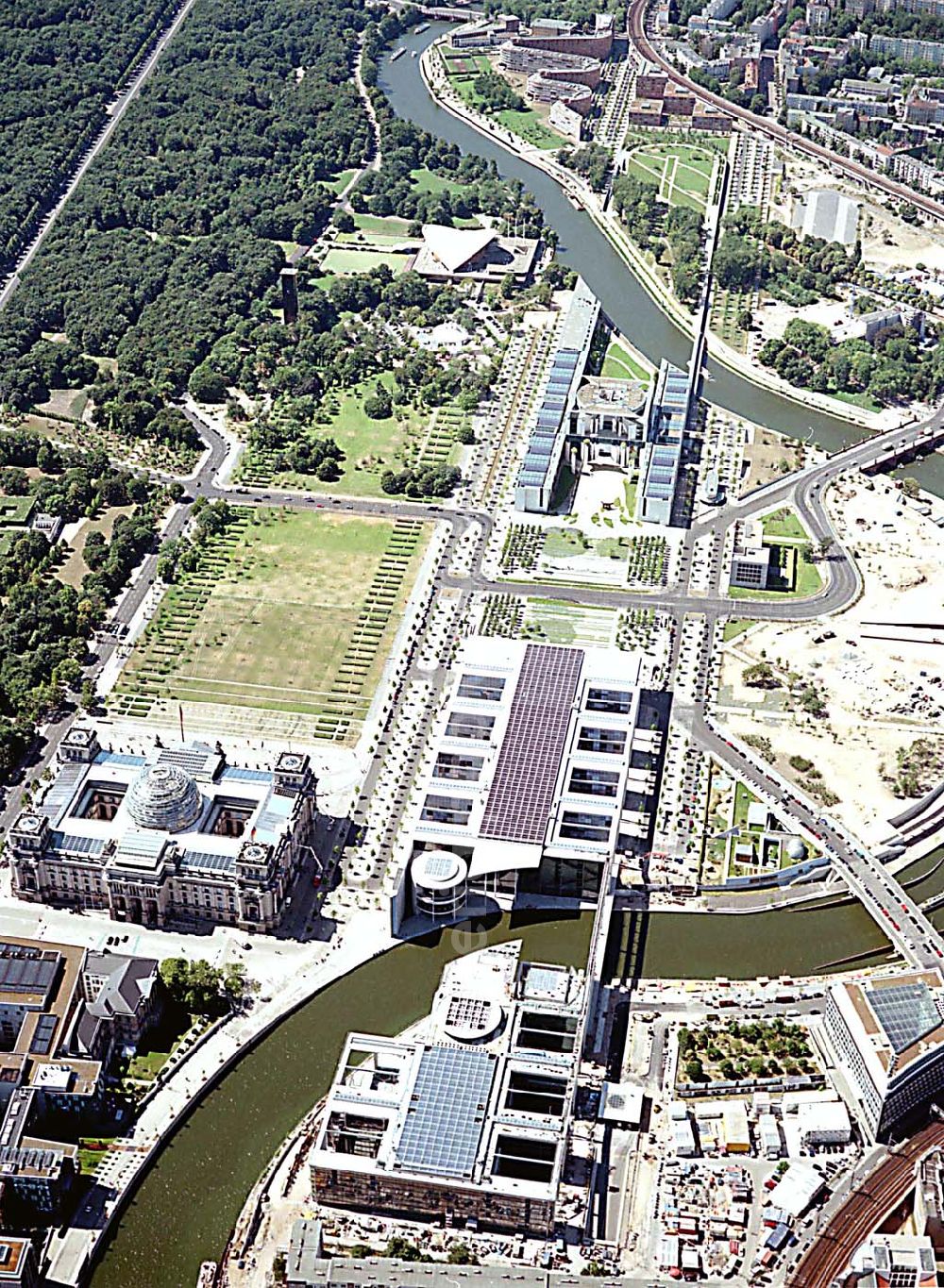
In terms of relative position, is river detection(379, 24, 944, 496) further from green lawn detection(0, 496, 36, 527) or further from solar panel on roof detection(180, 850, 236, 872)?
solar panel on roof detection(180, 850, 236, 872)

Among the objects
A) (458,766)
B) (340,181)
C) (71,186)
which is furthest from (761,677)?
(71,186)

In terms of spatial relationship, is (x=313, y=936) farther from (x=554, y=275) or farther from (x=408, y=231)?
(x=408, y=231)

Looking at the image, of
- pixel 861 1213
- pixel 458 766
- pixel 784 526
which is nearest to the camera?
pixel 861 1213

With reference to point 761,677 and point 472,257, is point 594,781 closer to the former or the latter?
point 761,677

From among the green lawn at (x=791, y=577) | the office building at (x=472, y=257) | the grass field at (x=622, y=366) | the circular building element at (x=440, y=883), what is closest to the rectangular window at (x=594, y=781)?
the circular building element at (x=440, y=883)

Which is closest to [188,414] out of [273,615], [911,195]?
[273,615]

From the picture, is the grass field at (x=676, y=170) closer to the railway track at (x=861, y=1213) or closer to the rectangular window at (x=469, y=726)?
the rectangular window at (x=469, y=726)
